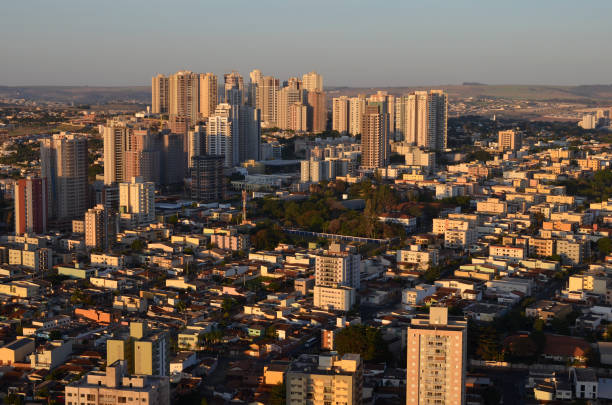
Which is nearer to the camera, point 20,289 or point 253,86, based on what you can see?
point 20,289

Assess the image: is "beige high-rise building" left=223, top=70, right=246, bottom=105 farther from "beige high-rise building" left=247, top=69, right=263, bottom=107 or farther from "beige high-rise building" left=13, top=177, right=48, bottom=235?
"beige high-rise building" left=13, top=177, right=48, bottom=235

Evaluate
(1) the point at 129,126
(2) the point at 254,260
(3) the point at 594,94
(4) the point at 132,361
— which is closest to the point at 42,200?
(2) the point at 254,260

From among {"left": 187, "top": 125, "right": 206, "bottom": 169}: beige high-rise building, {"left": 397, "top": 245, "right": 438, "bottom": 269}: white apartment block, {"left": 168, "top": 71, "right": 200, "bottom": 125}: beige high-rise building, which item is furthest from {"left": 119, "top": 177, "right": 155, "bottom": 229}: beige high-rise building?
{"left": 168, "top": 71, "right": 200, "bottom": 125}: beige high-rise building

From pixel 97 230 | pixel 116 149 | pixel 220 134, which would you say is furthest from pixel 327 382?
pixel 220 134

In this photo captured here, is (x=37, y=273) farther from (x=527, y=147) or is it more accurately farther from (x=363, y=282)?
(x=527, y=147)

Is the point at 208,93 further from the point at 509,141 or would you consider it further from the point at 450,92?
the point at 450,92

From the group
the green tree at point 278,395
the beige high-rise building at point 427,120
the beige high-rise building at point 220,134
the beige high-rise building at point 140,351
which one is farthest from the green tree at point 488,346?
the beige high-rise building at point 427,120
